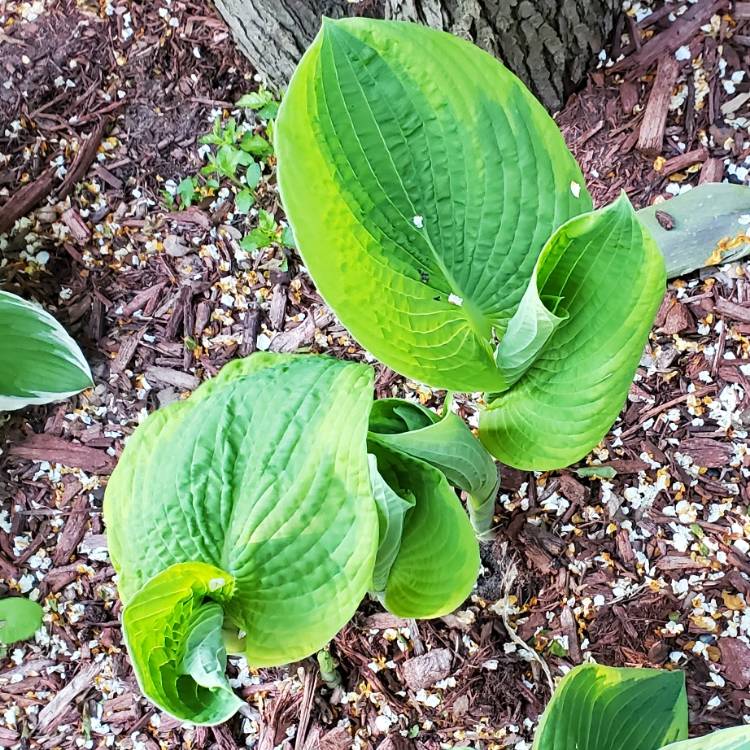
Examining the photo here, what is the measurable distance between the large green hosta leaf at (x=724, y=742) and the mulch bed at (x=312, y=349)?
38cm

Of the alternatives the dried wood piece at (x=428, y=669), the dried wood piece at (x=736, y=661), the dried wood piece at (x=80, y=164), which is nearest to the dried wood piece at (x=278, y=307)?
the dried wood piece at (x=80, y=164)

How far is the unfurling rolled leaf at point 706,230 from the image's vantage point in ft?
3.83

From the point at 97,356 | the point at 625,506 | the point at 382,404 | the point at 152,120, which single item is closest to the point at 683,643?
the point at 625,506

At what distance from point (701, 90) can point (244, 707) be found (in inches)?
48.3

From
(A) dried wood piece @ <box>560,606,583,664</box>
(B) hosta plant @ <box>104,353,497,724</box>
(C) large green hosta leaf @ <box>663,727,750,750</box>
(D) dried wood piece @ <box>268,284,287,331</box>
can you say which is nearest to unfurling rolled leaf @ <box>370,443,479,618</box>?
(B) hosta plant @ <box>104,353,497,724</box>

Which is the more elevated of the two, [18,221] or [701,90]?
[18,221]

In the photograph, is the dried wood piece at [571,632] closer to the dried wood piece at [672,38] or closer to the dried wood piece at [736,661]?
the dried wood piece at [736,661]

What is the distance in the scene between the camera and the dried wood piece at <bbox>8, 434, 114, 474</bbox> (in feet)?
4.32

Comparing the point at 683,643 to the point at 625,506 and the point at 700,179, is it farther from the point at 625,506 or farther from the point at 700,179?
the point at 700,179

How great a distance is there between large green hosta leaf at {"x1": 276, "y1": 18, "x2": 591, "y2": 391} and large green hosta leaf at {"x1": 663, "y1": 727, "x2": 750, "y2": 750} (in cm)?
39

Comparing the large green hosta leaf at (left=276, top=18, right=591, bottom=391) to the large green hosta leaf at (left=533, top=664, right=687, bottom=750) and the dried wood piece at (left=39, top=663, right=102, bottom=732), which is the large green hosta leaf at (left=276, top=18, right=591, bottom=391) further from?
the dried wood piece at (left=39, top=663, right=102, bottom=732)

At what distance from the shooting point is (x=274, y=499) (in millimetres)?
712

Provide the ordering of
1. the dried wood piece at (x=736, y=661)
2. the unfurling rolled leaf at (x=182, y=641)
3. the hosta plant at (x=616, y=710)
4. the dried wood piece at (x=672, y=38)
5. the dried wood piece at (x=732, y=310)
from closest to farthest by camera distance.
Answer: the unfurling rolled leaf at (x=182, y=641) < the hosta plant at (x=616, y=710) < the dried wood piece at (x=736, y=661) < the dried wood piece at (x=732, y=310) < the dried wood piece at (x=672, y=38)

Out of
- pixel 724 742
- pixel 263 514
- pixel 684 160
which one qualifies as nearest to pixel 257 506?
pixel 263 514
